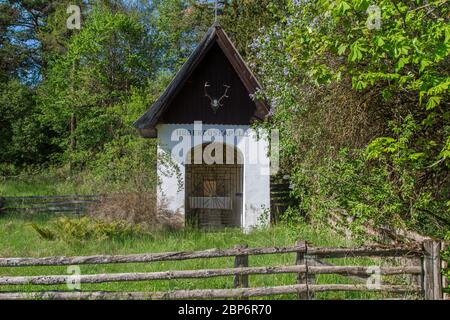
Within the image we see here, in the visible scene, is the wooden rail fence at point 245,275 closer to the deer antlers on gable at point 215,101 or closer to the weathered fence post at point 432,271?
the weathered fence post at point 432,271

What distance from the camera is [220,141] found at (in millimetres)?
11203

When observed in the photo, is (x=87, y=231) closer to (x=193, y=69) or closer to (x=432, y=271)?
(x=193, y=69)

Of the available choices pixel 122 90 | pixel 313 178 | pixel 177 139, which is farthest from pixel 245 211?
pixel 122 90

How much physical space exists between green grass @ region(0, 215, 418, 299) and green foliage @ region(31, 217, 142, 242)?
0.18m

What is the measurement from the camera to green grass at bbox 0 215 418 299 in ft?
19.8

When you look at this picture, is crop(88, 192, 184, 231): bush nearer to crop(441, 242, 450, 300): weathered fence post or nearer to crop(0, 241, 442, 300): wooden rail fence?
crop(0, 241, 442, 300): wooden rail fence

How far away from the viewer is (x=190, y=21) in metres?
23.1

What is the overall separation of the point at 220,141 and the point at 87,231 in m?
4.09

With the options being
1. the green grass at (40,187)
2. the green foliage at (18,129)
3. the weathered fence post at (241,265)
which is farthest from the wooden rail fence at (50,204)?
the weathered fence post at (241,265)

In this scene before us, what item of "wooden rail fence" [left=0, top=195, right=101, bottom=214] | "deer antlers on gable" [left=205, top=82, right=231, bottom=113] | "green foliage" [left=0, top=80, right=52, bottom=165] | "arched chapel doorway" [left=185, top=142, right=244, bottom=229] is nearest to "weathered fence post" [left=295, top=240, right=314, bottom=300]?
"deer antlers on gable" [left=205, top=82, right=231, bottom=113]

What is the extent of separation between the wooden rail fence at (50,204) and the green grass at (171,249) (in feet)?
7.73

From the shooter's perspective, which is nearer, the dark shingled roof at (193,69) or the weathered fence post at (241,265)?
the weathered fence post at (241,265)

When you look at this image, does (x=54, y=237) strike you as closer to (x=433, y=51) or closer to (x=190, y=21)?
(x=433, y=51)

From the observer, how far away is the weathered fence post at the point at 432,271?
4.84m
